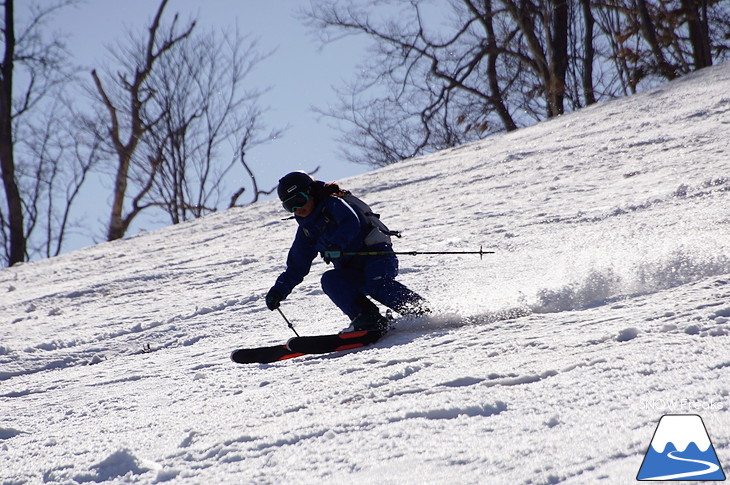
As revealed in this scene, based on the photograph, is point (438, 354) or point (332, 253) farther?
Result: point (332, 253)

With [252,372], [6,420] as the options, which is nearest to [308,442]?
[252,372]

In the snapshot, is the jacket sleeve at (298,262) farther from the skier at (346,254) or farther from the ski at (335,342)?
the ski at (335,342)

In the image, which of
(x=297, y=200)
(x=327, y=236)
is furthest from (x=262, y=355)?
(x=297, y=200)

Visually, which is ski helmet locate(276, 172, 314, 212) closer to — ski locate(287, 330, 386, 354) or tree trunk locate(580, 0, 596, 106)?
ski locate(287, 330, 386, 354)

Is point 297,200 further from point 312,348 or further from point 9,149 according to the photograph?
point 9,149

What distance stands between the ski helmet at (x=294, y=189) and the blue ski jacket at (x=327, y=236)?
121 mm

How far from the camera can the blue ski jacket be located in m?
4.49

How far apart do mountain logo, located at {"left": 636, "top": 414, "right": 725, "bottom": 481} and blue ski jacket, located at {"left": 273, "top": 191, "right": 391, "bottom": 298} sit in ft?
8.42

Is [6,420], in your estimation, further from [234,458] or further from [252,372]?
[234,458]

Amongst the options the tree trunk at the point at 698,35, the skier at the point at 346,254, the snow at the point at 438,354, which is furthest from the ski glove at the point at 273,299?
the tree trunk at the point at 698,35

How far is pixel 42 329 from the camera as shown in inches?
256

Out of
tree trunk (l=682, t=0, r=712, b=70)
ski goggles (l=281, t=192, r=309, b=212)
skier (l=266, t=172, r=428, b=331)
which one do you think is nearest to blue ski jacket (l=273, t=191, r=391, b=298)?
skier (l=266, t=172, r=428, b=331)

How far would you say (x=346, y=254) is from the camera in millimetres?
4453

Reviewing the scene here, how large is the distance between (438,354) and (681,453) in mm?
1615
